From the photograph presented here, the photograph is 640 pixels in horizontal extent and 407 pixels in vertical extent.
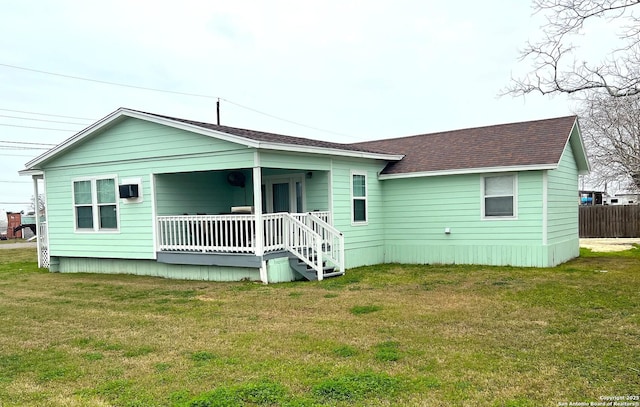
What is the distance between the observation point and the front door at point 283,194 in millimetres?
12766

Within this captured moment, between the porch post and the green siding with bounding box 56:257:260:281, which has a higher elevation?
the porch post

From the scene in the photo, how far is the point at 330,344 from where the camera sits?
539cm

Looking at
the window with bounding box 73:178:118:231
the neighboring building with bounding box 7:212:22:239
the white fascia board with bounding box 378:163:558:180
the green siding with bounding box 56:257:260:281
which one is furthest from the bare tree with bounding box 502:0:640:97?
the neighboring building with bounding box 7:212:22:239

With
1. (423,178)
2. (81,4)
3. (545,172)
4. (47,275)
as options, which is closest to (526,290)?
(545,172)

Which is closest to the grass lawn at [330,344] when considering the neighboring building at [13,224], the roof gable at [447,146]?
the roof gable at [447,146]

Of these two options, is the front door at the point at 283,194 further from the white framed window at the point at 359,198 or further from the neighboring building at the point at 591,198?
the neighboring building at the point at 591,198

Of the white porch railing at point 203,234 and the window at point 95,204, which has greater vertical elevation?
the window at point 95,204

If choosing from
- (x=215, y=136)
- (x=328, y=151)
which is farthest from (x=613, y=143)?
(x=215, y=136)

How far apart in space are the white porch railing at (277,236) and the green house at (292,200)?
0.03 meters

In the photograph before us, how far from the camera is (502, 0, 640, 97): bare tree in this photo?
9.41 metres

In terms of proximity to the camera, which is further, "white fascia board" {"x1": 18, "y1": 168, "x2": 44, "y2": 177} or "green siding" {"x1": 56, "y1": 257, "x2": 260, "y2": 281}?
"white fascia board" {"x1": 18, "y1": 168, "x2": 44, "y2": 177}

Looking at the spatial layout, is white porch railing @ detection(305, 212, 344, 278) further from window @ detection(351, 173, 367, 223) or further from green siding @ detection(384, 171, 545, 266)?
green siding @ detection(384, 171, 545, 266)

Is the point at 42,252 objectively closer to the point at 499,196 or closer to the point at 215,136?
the point at 215,136

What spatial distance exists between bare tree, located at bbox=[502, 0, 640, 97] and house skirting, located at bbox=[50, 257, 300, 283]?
6.48 meters
